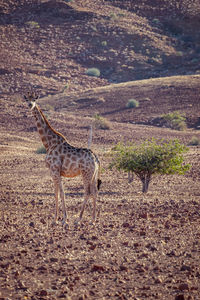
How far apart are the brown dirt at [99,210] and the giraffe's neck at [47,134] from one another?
1.62 meters

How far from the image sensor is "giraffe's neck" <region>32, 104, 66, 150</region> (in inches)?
412

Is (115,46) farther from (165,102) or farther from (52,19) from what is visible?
(165,102)

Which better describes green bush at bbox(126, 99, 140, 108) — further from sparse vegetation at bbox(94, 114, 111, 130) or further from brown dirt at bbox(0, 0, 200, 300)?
sparse vegetation at bbox(94, 114, 111, 130)

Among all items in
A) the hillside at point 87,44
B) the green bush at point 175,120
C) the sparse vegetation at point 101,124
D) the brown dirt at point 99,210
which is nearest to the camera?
the brown dirt at point 99,210

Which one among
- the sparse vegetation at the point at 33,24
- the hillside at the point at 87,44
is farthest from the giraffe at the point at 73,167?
the sparse vegetation at the point at 33,24

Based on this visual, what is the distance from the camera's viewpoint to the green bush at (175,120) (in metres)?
33.4

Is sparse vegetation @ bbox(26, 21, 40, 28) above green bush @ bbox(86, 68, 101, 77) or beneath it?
above

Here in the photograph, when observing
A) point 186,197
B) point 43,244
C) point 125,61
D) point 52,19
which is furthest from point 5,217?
point 52,19

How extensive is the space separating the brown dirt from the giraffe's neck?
1.62m

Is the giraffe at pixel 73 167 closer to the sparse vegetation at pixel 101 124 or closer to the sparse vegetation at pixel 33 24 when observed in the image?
the sparse vegetation at pixel 101 124

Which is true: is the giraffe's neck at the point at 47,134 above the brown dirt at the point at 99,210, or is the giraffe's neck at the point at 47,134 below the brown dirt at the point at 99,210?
above

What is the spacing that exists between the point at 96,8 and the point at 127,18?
A: 15.2 ft

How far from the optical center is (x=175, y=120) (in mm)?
33562

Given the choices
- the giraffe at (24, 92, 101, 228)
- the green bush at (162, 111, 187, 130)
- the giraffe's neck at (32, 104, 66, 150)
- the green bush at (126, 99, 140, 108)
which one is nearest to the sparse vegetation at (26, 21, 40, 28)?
the green bush at (126, 99, 140, 108)
